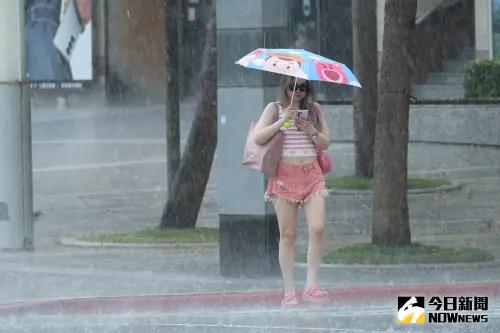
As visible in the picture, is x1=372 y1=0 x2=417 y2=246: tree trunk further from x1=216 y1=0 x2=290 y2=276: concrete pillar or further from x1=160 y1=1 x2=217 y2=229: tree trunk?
x1=160 y1=1 x2=217 y2=229: tree trunk

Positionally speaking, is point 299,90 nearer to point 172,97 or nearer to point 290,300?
point 290,300

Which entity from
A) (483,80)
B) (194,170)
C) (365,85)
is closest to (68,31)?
(483,80)

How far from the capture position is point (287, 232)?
32.6ft

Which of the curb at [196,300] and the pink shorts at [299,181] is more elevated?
the pink shorts at [299,181]

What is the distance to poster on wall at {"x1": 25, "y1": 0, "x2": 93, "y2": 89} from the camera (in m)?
35.4

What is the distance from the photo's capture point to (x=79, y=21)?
35.8 m

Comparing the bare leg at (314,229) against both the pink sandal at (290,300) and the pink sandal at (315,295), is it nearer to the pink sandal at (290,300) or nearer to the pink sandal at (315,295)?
the pink sandal at (315,295)

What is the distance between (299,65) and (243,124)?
1946 mm

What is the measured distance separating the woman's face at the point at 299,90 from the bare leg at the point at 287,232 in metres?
0.81

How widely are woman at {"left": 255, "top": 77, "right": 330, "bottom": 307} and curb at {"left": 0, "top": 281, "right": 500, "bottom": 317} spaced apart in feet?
1.78

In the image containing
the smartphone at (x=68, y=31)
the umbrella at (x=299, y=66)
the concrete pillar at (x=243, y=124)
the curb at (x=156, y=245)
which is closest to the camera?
the umbrella at (x=299, y=66)

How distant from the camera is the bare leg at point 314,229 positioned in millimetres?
9742

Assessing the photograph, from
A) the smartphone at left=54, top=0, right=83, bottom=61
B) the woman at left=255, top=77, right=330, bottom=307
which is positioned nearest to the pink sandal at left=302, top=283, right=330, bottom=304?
the woman at left=255, top=77, right=330, bottom=307

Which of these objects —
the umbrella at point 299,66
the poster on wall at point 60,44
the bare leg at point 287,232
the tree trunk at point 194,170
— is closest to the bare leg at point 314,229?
the bare leg at point 287,232
